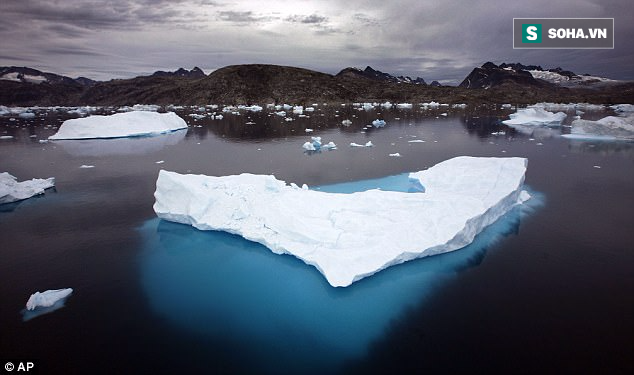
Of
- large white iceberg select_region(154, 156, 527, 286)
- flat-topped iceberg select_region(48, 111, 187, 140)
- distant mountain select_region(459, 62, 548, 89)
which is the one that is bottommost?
large white iceberg select_region(154, 156, 527, 286)

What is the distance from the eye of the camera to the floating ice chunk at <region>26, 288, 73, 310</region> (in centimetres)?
641

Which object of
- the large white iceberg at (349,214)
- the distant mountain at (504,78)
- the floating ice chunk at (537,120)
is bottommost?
the large white iceberg at (349,214)

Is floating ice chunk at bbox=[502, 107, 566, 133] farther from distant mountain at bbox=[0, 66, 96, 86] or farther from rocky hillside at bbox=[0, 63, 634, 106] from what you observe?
distant mountain at bbox=[0, 66, 96, 86]

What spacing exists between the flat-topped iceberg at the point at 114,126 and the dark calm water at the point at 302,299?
1826 centimetres

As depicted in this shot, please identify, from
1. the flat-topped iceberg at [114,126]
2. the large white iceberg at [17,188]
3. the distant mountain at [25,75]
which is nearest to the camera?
the large white iceberg at [17,188]

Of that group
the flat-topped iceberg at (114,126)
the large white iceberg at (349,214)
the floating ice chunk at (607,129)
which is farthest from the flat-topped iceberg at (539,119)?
the flat-topped iceberg at (114,126)

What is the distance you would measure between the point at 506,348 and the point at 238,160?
56.3 feet

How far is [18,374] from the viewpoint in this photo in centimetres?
A: 493

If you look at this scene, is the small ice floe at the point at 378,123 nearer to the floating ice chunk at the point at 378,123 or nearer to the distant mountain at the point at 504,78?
the floating ice chunk at the point at 378,123

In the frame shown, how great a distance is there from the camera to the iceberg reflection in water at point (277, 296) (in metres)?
5.58

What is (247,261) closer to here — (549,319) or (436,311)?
(436,311)

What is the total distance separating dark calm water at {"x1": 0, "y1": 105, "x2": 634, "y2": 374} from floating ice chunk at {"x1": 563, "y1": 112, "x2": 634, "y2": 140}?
1612 centimetres

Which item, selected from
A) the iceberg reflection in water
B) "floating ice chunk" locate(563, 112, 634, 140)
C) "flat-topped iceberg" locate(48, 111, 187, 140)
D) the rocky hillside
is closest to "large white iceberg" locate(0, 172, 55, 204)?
the iceberg reflection in water

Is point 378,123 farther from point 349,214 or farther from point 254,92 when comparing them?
point 254,92
